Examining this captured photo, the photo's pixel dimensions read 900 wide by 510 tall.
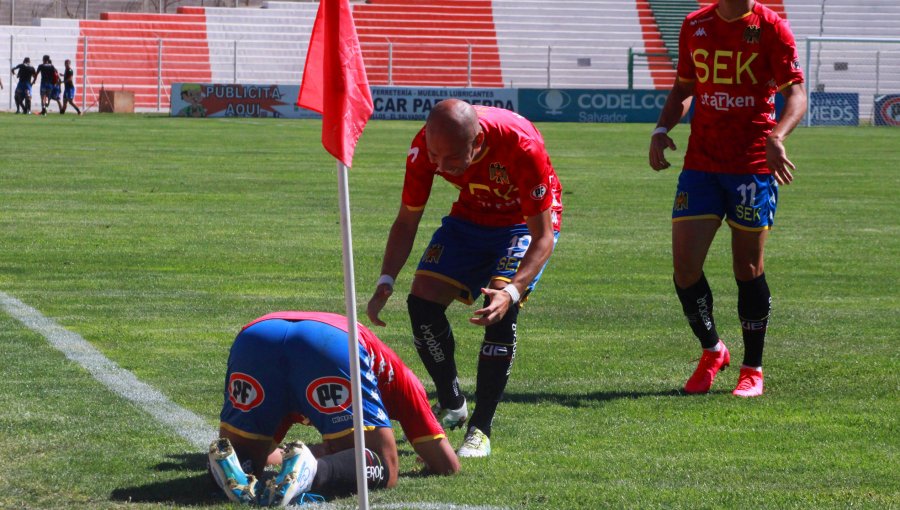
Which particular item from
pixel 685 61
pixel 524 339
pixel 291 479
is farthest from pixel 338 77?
pixel 524 339

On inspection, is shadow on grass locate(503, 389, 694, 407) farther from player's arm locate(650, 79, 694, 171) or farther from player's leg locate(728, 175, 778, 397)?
player's arm locate(650, 79, 694, 171)

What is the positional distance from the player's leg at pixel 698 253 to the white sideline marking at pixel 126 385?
264cm

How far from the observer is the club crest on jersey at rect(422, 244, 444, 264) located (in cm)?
624

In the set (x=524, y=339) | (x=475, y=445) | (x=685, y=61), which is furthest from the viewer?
(x=524, y=339)

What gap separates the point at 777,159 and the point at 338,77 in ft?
9.74

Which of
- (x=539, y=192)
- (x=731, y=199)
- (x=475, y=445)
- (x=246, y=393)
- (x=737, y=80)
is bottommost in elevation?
(x=475, y=445)

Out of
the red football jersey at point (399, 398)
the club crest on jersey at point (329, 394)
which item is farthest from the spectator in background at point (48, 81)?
the club crest on jersey at point (329, 394)

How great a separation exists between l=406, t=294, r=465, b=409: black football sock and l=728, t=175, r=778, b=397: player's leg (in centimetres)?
176

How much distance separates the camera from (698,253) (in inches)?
285

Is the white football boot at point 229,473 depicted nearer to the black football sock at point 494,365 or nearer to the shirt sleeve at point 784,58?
the black football sock at point 494,365

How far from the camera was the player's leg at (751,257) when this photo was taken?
7.12 metres

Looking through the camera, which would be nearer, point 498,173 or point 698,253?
point 498,173

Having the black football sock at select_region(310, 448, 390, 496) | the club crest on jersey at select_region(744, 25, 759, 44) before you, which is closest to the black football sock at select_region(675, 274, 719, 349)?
the club crest on jersey at select_region(744, 25, 759, 44)

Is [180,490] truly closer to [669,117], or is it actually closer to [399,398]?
[399,398]
